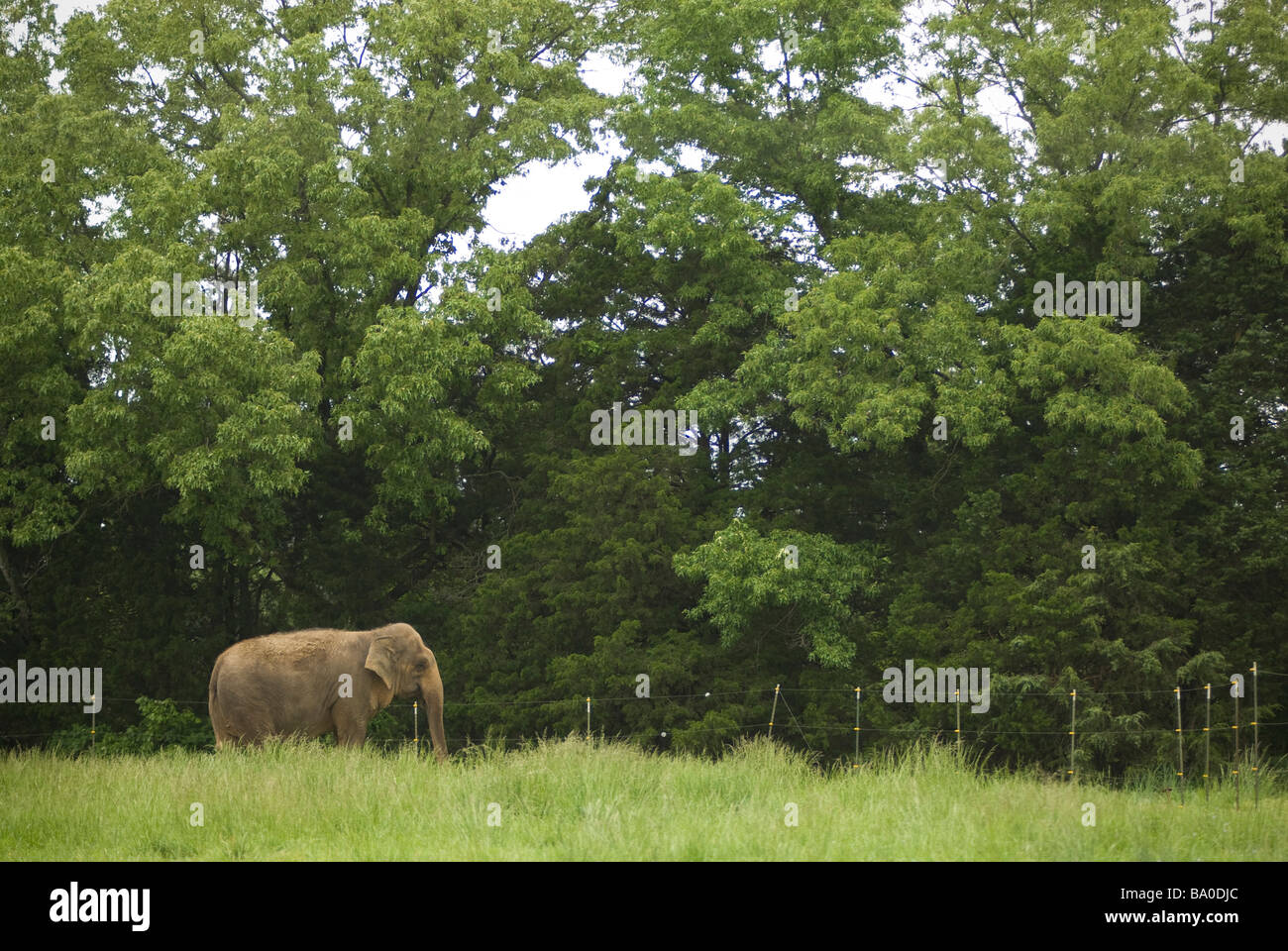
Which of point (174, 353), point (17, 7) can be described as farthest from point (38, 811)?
point (17, 7)

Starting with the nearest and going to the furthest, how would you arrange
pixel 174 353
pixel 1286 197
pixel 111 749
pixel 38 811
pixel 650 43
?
pixel 38 811, pixel 174 353, pixel 111 749, pixel 1286 197, pixel 650 43

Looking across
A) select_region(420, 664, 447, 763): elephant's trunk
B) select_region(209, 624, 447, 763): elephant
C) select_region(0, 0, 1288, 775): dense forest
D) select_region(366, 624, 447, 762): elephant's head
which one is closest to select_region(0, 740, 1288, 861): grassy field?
select_region(209, 624, 447, 763): elephant

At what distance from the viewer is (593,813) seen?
9.89m

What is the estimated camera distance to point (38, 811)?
35.9 feet

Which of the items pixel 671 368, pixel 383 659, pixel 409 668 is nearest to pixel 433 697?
pixel 409 668

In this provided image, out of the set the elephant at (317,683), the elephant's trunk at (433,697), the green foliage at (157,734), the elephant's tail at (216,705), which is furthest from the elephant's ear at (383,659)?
the green foliage at (157,734)

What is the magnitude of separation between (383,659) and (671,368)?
1148 cm

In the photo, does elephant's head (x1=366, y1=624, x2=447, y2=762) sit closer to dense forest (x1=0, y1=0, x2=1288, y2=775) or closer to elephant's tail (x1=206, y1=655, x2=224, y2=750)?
elephant's tail (x1=206, y1=655, x2=224, y2=750)

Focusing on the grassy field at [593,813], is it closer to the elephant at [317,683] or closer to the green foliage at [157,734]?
the elephant at [317,683]

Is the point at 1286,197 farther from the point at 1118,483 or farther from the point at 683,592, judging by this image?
the point at 683,592

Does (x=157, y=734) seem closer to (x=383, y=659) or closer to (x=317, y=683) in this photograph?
(x=317, y=683)

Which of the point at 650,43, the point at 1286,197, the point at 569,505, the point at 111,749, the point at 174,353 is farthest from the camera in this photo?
the point at 650,43

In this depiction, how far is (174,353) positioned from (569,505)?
7.75 meters

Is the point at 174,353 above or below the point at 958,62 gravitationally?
below
